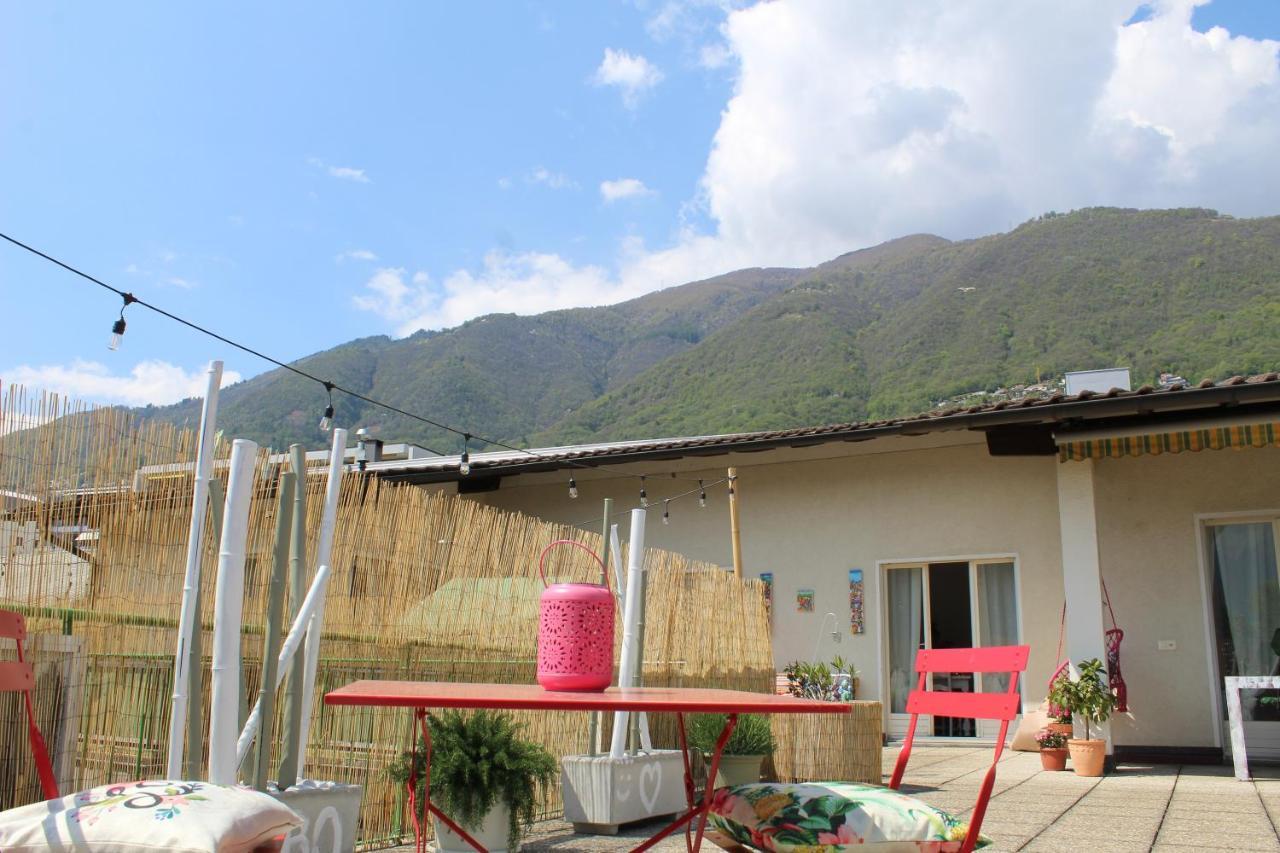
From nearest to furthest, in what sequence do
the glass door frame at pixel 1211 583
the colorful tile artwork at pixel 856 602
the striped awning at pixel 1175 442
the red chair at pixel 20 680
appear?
the red chair at pixel 20 680, the striped awning at pixel 1175 442, the glass door frame at pixel 1211 583, the colorful tile artwork at pixel 856 602

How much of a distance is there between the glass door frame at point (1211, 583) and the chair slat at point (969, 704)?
6455 millimetres

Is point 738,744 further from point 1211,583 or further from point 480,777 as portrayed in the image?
point 1211,583

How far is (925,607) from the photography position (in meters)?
8.98

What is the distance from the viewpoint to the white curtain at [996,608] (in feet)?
28.1

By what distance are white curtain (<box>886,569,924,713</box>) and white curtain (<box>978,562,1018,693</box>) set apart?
21.9 inches

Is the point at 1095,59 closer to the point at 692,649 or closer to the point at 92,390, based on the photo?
the point at 692,649

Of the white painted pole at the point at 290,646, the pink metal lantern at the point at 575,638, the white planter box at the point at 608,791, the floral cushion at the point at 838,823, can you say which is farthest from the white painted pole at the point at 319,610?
the floral cushion at the point at 838,823

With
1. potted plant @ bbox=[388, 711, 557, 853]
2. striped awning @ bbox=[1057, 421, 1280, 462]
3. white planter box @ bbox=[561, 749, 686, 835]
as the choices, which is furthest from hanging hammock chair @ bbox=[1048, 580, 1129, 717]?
potted plant @ bbox=[388, 711, 557, 853]

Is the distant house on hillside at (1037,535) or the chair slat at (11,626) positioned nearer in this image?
the chair slat at (11,626)

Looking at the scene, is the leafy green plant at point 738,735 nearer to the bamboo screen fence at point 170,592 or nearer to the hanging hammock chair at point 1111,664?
the bamboo screen fence at point 170,592

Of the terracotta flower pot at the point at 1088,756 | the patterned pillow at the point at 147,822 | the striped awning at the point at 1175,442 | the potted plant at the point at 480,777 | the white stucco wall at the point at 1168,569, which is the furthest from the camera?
the white stucco wall at the point at 1168,569

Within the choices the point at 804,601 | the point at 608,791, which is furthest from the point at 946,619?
the point at 608,791

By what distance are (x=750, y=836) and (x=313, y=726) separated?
2.08 metres

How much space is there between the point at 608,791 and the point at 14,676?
104 inches
